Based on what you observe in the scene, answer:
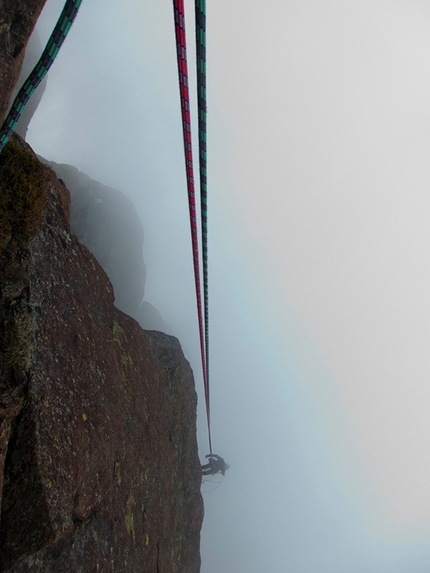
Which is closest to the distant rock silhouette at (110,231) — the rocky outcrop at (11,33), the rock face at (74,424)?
the rock face at (74,424)

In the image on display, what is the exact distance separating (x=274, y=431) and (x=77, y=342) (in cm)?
20492

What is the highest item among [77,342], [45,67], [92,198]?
[92,198]

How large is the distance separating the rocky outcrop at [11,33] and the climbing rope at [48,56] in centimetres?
141

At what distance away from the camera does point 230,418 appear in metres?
165

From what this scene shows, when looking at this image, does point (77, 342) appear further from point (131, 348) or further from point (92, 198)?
point (92, 198)

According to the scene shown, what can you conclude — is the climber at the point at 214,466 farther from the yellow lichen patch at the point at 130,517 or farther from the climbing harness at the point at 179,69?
the climbing harness at the point at 179,69

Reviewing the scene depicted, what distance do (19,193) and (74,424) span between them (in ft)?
12.2

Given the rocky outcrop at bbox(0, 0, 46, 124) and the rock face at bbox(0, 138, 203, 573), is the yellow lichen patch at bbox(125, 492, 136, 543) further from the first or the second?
the rocky outcrop at bbox(0, 0, 46, 124)

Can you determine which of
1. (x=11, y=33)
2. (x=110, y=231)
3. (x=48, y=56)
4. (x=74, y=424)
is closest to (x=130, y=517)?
(x=74, y=424)

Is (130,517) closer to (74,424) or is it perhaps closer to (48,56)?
(74,424)

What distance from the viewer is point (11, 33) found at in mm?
4102

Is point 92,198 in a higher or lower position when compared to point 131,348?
higher

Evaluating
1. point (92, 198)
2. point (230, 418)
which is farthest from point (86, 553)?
point (230, 418)

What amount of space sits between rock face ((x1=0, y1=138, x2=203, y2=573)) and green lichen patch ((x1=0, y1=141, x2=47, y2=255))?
10.4 inches
